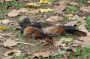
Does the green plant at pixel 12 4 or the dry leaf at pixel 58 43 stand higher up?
the green plant at pixel 12 4

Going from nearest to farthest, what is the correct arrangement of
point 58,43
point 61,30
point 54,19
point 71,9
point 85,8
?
point 58,43
point 61,30
point 54,19
point 71,9
point 85,8

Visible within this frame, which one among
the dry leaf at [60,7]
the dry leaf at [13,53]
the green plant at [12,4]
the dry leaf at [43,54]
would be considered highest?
the green plant at [12,4]

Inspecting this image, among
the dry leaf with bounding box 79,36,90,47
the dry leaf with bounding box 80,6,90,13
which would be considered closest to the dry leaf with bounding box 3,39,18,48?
the dry leaf with bounding box 79,36,90,47

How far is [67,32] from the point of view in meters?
4.71

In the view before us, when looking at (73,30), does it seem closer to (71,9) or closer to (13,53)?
(13,53)

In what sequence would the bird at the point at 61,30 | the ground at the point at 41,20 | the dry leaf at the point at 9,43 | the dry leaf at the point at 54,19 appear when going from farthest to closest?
the dry leaf at the point at 54,19, the bird at the point at 61,30, the dry leaf at the point at 9,43, the ground at the point at 41,20

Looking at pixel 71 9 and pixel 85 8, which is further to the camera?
pixel 85 8

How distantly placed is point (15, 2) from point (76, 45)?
6.48ft

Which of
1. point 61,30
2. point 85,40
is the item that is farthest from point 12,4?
point 85,40

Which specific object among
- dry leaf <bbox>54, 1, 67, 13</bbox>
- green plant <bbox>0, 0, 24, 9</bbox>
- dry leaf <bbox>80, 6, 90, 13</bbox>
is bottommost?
dry leaf <bbox>80, 6, 90, 13</bbox>

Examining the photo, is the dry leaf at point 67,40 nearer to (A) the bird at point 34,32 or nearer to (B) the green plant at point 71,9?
(A) the bird at point 34,32

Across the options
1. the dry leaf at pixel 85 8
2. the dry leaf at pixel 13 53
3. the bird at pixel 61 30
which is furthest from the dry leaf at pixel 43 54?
the dry leaf at pixel 85 8

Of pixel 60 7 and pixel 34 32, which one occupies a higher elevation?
pixel 34 32

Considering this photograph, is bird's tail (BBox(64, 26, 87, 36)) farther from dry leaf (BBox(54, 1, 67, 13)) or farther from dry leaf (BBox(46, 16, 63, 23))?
dry leaf (BBox(54, 1, 67, 13))
